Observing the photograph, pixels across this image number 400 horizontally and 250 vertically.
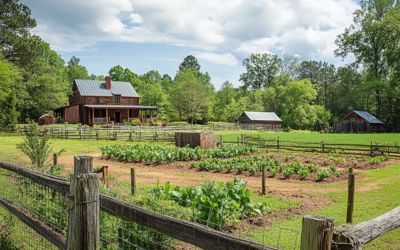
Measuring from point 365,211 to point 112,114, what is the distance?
5145 centimetres

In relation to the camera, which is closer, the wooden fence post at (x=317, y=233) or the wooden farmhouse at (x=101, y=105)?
the wooden fence post at (x=317, y=233)

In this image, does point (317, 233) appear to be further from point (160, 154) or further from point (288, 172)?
point (160, 154)

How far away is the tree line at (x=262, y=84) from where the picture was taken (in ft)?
144

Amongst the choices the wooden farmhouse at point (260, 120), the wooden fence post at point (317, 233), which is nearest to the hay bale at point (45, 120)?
the wooden farmhouse at point (260, 120)

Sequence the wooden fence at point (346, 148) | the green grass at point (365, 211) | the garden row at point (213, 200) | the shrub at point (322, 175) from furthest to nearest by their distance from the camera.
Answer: the wooden fence at point (346, 148) → the shrub at point (322, 175) → the green grass at point (365, 211) → the garden row at point (213, 200)

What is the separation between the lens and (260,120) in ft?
212

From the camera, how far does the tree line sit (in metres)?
43.9

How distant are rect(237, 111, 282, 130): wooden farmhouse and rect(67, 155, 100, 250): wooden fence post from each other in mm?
60903

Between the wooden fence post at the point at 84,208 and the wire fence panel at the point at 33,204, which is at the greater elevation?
the wooden fence post at the point at 84,208

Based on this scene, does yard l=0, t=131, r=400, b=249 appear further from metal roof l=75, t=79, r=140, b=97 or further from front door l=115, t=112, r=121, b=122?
metal roof l=75, t=79, r=140, b=97

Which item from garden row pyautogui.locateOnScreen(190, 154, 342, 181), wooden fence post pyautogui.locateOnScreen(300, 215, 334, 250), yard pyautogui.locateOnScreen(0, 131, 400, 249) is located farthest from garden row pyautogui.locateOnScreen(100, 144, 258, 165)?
wooden fence post pyautogui.locateOnScreen(300, 215, 334, 250)

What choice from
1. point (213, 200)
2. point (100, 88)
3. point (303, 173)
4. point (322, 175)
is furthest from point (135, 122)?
point (213, 200)

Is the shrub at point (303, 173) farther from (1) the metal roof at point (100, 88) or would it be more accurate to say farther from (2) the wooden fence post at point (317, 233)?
(1) the metal roof at point (100, 88)

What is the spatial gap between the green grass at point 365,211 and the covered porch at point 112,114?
4445 centimetres
